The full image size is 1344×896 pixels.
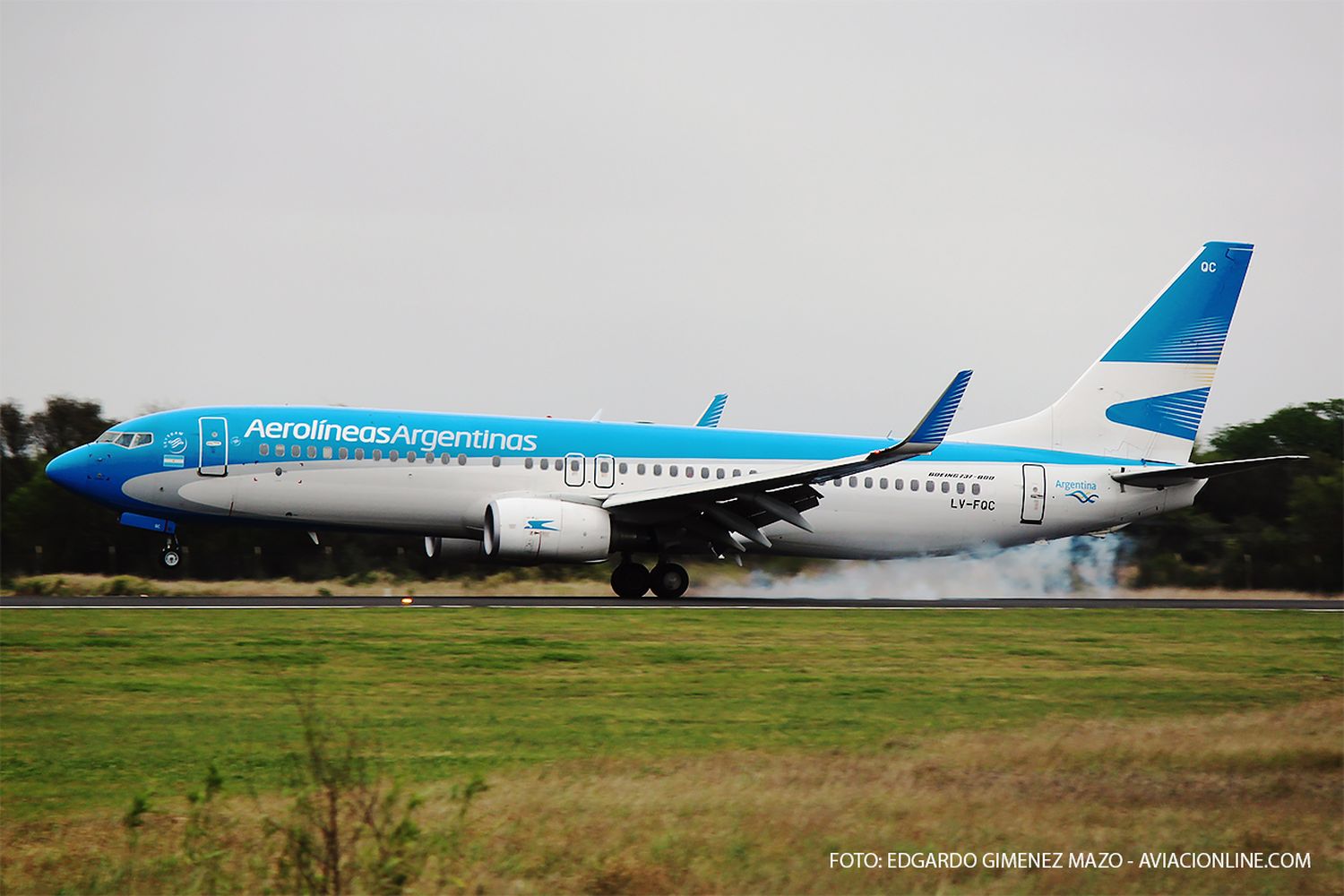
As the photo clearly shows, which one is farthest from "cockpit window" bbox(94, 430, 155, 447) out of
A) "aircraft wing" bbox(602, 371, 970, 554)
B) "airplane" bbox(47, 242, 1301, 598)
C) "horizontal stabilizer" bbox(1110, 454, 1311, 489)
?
"horizontal stabilizer" bbox(1110, 454, 1311, 489)

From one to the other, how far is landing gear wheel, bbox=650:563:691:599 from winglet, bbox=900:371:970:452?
17.4 feet

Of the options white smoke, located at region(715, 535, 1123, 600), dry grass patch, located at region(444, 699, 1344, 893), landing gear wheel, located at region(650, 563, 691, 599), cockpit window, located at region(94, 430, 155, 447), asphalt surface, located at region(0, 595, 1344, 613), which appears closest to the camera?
dry grass patch, located at region(444, 699, 1344, 893)

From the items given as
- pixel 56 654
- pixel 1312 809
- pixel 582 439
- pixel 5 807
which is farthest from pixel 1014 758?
pixel 582 439

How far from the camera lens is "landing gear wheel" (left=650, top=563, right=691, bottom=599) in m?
26.8

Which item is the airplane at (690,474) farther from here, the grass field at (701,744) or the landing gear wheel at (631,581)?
the grass field at (701,744)

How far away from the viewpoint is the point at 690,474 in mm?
27359

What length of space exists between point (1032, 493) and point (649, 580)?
27.5ft

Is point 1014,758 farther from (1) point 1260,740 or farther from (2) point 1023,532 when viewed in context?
(2) point 1023,532

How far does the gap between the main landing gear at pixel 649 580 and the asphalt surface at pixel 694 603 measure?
31 centimetres

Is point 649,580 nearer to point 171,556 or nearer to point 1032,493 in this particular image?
point 1032,493

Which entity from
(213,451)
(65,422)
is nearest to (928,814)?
(213,451)

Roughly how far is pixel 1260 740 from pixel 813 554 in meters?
17.3

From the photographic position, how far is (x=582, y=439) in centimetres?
2692

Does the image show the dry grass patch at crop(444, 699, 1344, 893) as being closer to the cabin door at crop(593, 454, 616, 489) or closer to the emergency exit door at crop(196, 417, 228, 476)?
the cabin door at crop(593, 454, 616, 489)
